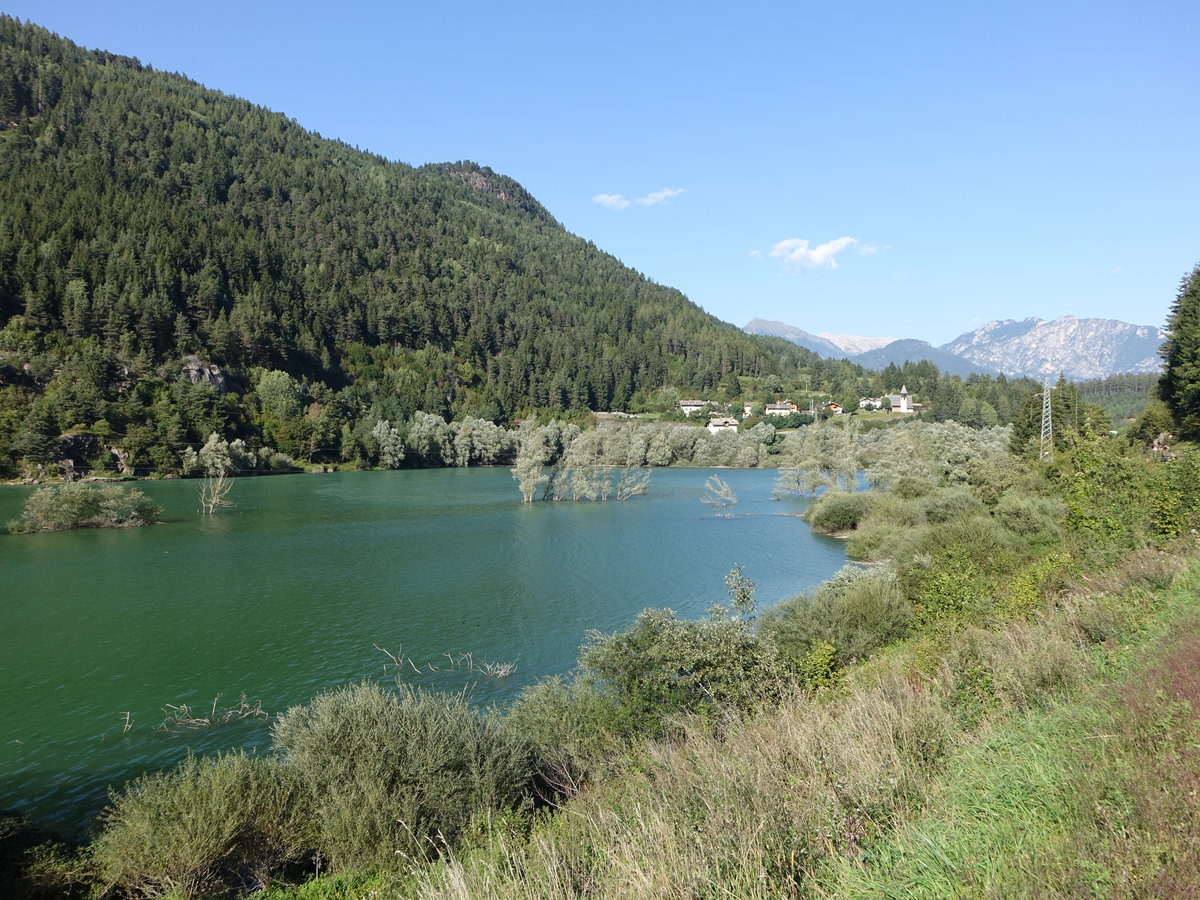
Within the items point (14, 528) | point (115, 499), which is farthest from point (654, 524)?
point (14, 528)

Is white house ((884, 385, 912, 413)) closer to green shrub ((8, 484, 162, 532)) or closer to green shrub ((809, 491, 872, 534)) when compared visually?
green shrub ((809, 491, 872, 534))

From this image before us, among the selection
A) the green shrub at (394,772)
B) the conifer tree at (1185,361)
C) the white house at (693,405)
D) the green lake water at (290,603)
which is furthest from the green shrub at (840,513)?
the white house at (693,405)

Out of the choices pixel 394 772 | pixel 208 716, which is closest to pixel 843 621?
pixel 394 772

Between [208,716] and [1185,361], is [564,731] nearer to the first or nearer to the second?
[208,716]

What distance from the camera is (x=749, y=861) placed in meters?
5.43

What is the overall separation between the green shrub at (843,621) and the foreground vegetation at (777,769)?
102mm

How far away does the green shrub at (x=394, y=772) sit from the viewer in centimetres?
1025

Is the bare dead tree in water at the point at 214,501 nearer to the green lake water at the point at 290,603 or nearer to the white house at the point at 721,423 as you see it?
the green lake water at the point at 290,603

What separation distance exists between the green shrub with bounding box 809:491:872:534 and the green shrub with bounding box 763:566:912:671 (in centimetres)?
3117

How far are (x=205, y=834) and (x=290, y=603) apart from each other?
2271cm

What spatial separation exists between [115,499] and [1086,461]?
6160cm

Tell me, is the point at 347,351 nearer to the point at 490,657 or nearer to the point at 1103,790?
the point at 490,657

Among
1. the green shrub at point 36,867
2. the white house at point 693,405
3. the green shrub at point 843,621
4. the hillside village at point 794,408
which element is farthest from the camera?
the white house at point 693,405

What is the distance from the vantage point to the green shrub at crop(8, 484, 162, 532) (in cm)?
4756
